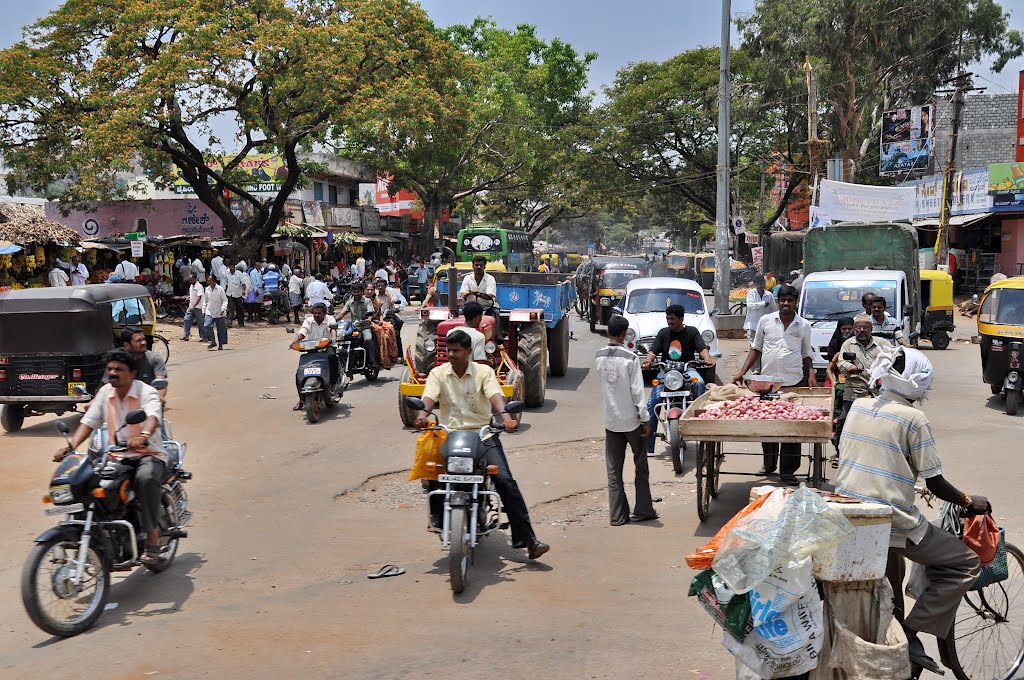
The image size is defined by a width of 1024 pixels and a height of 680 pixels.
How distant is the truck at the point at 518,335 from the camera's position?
41.5ft

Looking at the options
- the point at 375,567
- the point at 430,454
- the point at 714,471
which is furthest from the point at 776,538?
the point at 714,471

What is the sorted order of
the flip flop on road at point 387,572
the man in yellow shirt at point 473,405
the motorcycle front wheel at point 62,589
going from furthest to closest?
the man in yellow shirt at point 473,405
the flip flop on road at point 387,572
the motorcycle front wheel at point 62,589

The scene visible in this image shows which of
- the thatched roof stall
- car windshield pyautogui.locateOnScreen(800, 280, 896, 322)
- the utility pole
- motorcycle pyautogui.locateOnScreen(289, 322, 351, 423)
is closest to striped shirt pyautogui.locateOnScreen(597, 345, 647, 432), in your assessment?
motorcycle pyautogui.locateOnScreen(289, 322, 351, 423)

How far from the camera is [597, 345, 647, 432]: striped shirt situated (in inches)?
313

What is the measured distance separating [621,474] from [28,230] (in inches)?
850

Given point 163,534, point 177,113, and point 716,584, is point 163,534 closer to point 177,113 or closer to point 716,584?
→ point 716,584

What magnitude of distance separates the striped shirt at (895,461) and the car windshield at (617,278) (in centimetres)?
2266

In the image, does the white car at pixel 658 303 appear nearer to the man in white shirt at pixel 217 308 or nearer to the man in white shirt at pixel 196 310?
the man in white shirt at pixel 217 308

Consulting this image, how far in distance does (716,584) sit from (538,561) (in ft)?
10.8

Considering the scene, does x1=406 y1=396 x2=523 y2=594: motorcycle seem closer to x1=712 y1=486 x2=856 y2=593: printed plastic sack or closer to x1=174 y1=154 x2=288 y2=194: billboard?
x1=712 y1=486 x2=856 y2=593: printed plastic sack

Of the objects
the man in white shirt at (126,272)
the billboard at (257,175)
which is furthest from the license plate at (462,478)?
the billboard at (257,175)

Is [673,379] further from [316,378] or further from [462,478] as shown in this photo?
[316,378]

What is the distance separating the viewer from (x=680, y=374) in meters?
10.3

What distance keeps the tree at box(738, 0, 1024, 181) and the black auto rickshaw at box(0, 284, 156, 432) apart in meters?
31.8
